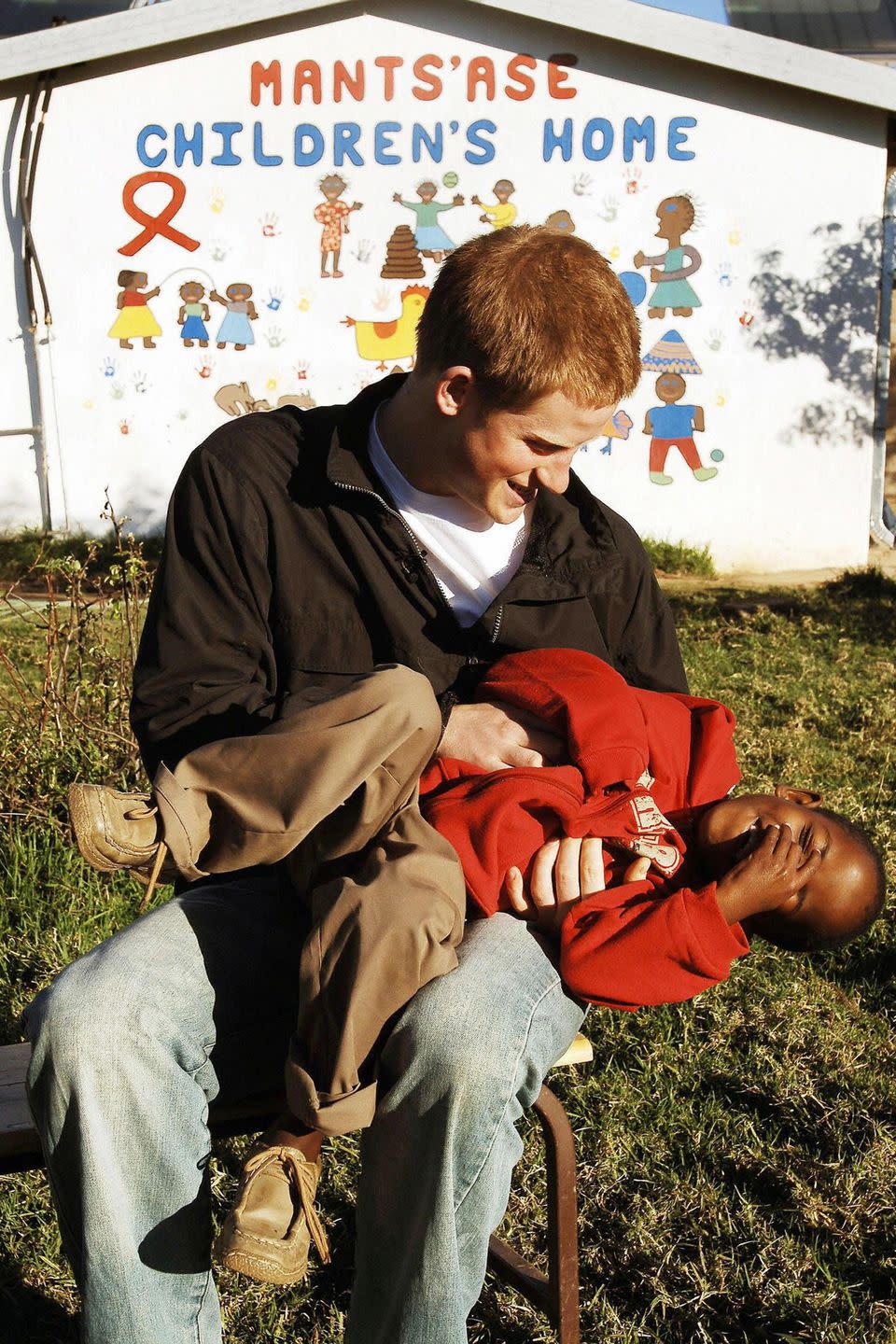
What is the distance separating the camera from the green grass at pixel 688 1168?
258 centimetres

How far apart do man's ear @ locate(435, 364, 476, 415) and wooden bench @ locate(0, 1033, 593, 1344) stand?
3.70ft

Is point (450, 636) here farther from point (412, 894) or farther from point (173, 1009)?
point (173, 1009)

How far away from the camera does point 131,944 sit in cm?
209

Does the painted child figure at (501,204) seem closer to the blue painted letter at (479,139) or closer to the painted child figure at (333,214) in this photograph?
the blue painted letter at (479,139)

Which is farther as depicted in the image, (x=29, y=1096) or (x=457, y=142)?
(x=457, y=142)

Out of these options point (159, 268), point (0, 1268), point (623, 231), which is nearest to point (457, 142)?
point (623, 231)

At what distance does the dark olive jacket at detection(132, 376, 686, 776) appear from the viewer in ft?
7.84

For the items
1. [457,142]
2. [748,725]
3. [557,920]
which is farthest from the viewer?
[457,142]

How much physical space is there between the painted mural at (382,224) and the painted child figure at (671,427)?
0.01 m

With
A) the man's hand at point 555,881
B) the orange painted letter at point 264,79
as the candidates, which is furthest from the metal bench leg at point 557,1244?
the orange painted letter at point 264,79

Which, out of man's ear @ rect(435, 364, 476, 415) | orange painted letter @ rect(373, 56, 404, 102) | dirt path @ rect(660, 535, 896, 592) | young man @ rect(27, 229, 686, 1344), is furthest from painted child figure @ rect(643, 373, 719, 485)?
man's ear @ rect(435, 364, 476, 415)

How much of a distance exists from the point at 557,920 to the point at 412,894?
0.36 meters

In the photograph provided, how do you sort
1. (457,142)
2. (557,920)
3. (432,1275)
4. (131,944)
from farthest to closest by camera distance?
(457,142) → (557,920) → (131,944) → (432,1275)

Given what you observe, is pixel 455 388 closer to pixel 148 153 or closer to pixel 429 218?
pixel 429 218
